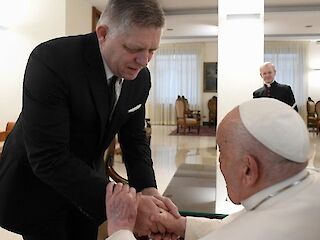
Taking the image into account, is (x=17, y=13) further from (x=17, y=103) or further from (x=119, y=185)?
(x=119, y=185)

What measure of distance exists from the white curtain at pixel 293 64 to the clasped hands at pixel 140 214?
445 inches

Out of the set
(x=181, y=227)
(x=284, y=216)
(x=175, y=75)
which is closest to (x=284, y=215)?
(x=284, y=216)

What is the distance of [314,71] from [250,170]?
12.2 m

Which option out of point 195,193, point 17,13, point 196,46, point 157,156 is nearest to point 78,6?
point 17,13

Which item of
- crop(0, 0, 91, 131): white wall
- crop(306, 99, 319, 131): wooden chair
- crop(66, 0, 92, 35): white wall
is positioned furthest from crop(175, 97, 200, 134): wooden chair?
crop(0, 0, 91, 131): white wall

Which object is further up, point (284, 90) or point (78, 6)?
point (78, 6)

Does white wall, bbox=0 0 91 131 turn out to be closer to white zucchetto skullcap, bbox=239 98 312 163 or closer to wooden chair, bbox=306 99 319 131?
white zucchetto skullcap, bbox=239 98 312 163

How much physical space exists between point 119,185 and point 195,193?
124 cm

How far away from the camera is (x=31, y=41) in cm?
534

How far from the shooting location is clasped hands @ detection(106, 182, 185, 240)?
1063 mm

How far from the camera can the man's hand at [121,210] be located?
1.06 meters

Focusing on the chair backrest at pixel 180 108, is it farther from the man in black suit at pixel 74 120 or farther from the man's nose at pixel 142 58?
the man's nose at pixel 142 58

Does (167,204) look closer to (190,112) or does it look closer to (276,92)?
(276,92)

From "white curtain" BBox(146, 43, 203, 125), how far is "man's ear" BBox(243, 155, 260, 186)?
1187 cm
